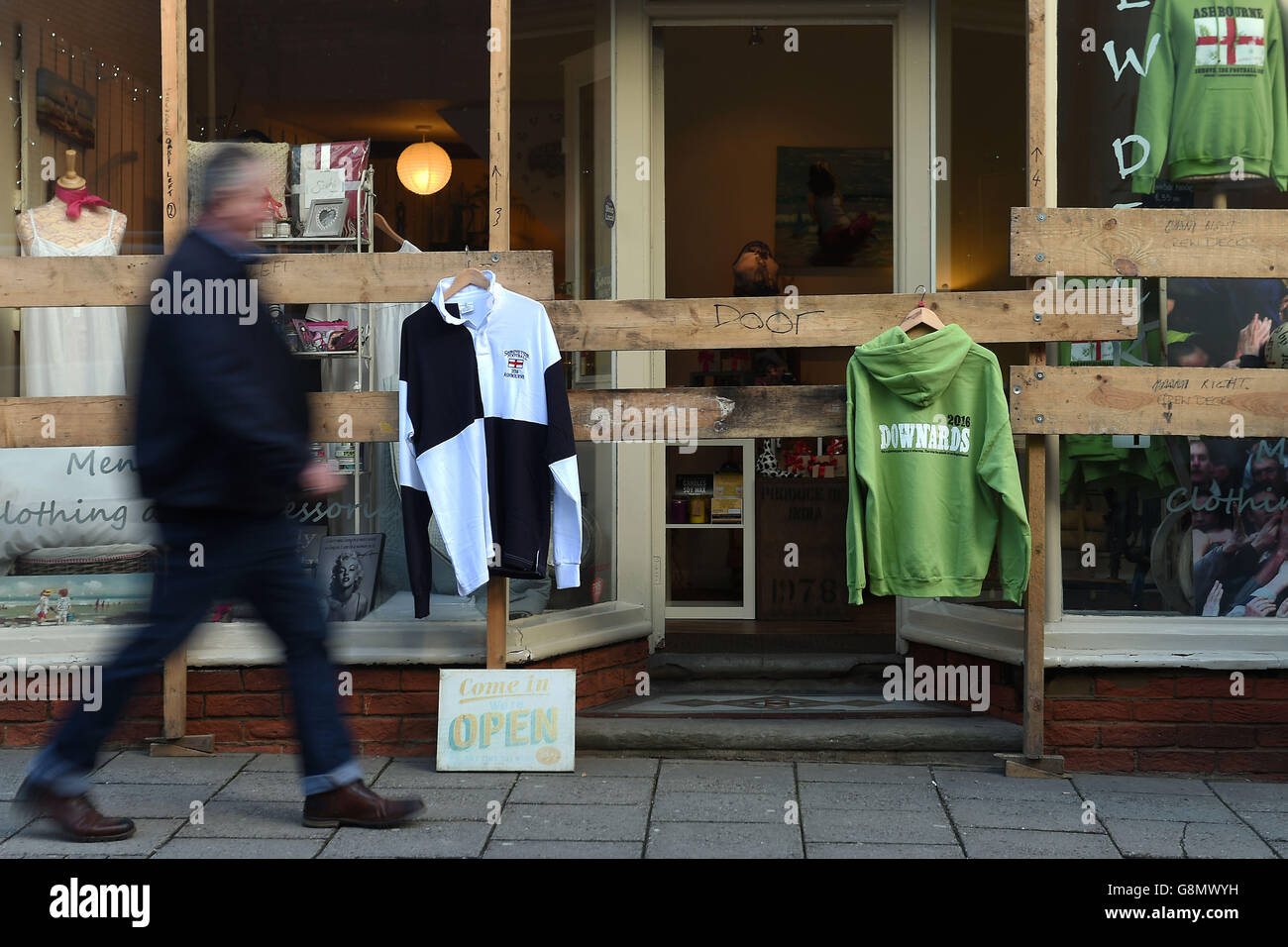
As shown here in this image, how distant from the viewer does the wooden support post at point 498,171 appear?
4906mm

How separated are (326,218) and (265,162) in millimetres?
357

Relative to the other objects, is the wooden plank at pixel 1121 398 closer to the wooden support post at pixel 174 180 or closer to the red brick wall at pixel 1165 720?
the red brick wall at pixel 1165 720

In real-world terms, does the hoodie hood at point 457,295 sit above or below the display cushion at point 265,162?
below

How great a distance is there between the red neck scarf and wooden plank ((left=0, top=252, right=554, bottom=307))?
1.96 ft

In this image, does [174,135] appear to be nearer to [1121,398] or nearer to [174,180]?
[174,180]

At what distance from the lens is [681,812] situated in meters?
4.34

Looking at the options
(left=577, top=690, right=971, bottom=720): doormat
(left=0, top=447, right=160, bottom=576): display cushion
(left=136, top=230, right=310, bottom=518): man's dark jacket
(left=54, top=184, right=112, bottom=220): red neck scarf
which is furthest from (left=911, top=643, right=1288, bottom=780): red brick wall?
(left=54, top=184, right=112, bottom=220): red neck scarf

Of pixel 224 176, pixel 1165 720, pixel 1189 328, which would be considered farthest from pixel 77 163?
pixel 1165 720

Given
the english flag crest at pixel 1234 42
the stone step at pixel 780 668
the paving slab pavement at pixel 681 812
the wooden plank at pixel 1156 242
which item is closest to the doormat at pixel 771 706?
the stone step at pixel 780 668

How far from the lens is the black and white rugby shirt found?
477 cm

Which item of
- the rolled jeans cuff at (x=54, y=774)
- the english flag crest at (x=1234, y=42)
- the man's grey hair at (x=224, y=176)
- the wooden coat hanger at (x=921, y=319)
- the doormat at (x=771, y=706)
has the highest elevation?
the english flag crest at (x=1234, y=42)

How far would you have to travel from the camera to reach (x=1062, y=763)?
190 inches

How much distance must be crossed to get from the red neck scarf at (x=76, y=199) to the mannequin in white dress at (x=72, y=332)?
39 mm
